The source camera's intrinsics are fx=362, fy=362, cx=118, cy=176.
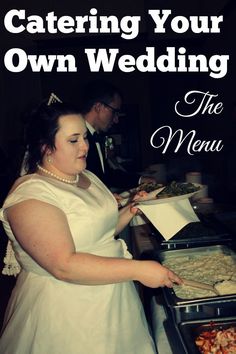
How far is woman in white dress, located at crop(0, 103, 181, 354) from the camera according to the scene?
3.43 ft

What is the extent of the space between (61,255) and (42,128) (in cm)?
44

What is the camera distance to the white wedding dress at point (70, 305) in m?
1.16

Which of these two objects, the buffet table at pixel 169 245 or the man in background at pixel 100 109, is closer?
the buffet table at pixel 169 245

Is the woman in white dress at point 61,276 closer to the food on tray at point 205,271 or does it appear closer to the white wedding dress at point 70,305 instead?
the white wedding dress at point 70,305

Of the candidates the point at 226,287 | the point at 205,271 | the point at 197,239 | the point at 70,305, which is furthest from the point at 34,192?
the point at 197,239

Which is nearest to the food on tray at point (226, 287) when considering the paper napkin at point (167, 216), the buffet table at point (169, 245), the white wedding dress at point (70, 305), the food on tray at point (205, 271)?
the food on tray at point (205, 271)

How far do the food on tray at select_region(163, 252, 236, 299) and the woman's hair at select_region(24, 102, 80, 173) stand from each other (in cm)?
73

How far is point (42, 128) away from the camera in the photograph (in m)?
1.20

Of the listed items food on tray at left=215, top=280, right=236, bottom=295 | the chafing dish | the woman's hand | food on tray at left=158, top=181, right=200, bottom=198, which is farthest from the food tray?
the woman's hand

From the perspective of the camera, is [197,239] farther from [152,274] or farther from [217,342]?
[152,274]

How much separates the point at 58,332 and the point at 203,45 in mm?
6100

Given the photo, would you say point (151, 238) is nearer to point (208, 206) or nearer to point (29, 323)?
point (208, 206)

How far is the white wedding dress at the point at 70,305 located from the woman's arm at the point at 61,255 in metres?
0.11

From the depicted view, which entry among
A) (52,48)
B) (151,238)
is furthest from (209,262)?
(52,48)
